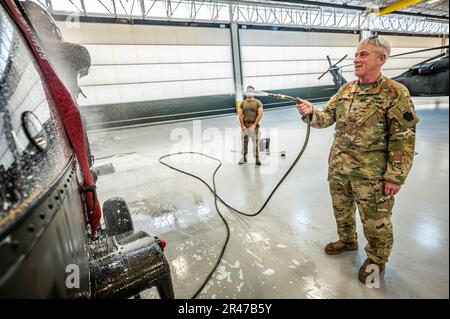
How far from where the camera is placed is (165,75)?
12992 mm

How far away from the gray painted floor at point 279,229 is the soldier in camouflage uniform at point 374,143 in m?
0.34

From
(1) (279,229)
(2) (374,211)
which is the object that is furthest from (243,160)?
(2) (374,211)

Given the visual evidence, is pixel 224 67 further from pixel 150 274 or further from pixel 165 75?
pixel 150 274

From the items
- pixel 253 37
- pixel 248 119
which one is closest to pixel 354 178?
pixel 248 119

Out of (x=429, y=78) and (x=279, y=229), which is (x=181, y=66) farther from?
(x=279, y=229)

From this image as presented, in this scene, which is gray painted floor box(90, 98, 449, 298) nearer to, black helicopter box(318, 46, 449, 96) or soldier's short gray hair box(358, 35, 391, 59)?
soldier's short gray hair box(358, 35, 391, 59)

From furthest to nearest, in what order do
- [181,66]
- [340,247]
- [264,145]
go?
[181,66] → [264,145] → [340,247]

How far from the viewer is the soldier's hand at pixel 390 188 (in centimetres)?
158

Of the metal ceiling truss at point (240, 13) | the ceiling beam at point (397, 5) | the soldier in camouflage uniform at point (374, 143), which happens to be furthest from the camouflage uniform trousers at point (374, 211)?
the ceiling beam at point (397, 5)

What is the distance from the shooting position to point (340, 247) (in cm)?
214

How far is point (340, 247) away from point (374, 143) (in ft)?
3.57

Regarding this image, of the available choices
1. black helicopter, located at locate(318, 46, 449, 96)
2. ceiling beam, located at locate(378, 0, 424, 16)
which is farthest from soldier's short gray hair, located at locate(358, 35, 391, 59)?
ceiling beam, located at locate(378, 0, 424, 16)

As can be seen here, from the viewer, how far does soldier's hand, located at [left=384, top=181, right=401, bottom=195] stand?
1.58 m

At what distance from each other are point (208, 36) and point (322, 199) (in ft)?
44.0
